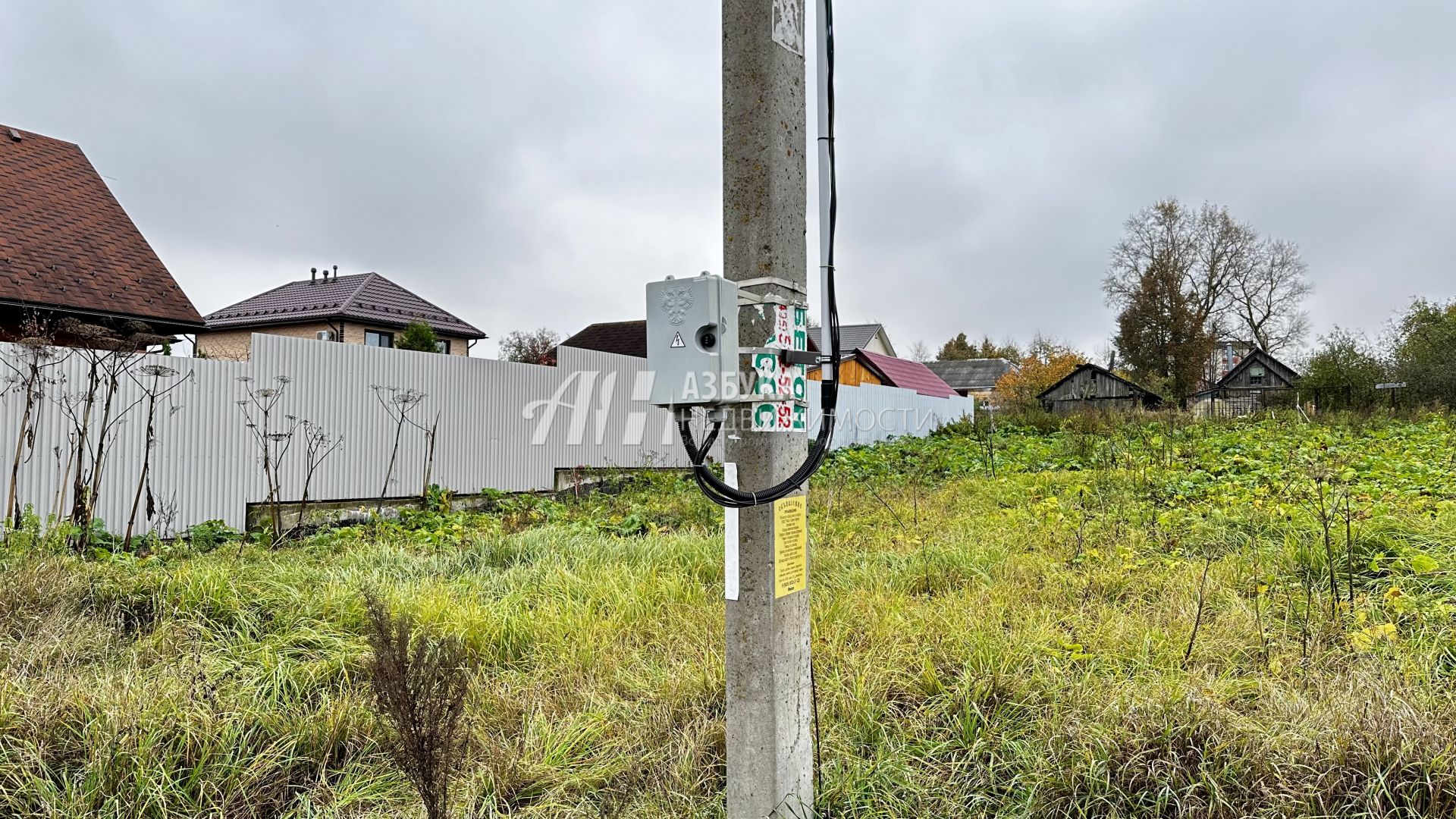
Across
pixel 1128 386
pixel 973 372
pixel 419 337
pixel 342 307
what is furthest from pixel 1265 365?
pixel 342 307

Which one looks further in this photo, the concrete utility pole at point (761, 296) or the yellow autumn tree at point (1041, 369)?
the yellow autumn tree at point (1041, 369)

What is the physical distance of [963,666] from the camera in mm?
2699

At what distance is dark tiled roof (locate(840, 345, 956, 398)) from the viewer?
91.2 feet

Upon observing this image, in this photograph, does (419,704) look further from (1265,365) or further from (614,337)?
(1265,365)

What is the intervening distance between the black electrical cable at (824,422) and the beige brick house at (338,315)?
23.3m

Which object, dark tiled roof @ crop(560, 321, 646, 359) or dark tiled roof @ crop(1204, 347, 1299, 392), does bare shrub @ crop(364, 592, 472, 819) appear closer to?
dark tiled roof @ crop(560, 321, 646, 359)

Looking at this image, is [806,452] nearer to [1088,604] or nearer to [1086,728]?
[1086,728]

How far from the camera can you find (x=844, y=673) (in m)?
2.73

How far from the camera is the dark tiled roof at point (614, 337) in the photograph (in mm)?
29359

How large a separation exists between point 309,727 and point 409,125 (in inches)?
320

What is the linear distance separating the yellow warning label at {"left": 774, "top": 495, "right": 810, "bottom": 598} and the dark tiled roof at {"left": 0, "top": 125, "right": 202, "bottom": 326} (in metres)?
12.3

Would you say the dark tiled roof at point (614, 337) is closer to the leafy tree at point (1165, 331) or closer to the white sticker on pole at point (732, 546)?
the leafy tree at point (1165, 331)

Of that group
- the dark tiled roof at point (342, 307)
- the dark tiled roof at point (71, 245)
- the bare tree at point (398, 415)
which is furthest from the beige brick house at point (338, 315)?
the bare tree at point (398, 415)

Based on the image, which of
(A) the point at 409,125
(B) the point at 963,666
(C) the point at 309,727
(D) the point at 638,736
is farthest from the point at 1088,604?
(A) the point at 409,125
